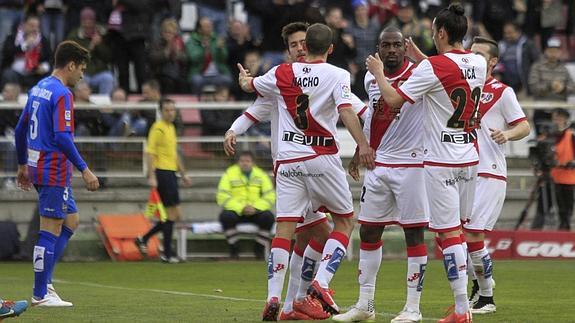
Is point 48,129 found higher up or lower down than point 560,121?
higher up

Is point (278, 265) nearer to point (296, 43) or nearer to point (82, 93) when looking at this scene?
point (296, 43)

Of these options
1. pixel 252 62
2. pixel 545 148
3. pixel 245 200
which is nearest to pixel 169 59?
pixel 252 62

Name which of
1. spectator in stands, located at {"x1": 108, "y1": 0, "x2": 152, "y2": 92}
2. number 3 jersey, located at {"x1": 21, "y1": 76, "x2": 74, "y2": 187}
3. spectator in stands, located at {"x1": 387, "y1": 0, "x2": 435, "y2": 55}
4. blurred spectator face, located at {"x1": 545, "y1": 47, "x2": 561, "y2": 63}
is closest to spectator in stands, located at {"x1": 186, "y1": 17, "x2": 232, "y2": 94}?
spectator in stands, located at {"x1": 108, "y1": 0, "x2": 152, "y2": 92}

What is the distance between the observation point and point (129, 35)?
963 inches

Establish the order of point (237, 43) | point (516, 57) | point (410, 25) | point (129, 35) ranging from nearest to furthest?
point (129, 35) < point (237, 43) < point (410, 25) < point (516, 57)

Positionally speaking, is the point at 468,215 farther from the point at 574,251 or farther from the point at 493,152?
the point at 574,251

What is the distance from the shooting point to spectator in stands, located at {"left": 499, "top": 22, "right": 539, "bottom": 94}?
82.6 ft

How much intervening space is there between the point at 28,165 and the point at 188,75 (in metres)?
11.9

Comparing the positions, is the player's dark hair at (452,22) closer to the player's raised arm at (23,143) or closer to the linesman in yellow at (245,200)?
the player's raised arm at (23,143)

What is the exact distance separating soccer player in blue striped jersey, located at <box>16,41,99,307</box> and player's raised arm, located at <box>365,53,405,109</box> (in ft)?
11.1

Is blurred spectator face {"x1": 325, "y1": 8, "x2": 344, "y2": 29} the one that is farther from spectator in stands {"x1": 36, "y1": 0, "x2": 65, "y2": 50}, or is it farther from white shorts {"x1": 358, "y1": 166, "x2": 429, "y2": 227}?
white shorts {"x1": 358, "y1": 166, "x2": 429, "y2": 227}

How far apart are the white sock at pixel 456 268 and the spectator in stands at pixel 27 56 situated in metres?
14.0

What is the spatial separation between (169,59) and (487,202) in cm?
1241

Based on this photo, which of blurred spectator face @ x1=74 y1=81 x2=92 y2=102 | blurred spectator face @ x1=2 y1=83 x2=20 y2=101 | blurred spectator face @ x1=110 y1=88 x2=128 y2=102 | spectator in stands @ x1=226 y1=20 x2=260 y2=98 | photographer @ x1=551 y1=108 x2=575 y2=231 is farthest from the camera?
spectator in stands @ x1=226 y1=20 x2=260 y2=98
